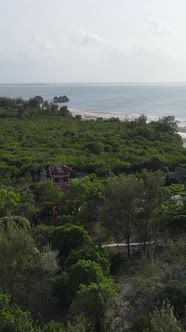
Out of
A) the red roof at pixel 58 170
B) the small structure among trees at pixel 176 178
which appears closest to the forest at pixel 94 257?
the red roof at pixel 58 170

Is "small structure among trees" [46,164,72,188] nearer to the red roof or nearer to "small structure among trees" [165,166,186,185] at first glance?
the red roof

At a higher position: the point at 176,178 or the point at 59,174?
the point at 59,174

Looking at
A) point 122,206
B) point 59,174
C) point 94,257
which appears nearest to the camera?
point 94,257

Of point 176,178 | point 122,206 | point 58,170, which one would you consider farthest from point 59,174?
point 122,206

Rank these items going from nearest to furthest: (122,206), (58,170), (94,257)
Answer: (94,257), (122,206), (58,170)

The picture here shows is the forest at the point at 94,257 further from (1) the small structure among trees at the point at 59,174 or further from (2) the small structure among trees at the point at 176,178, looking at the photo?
(2) the small structure among trees at the point at 176,178

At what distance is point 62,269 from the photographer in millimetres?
16203

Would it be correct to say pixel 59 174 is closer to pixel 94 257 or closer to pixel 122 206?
pixel 122 206

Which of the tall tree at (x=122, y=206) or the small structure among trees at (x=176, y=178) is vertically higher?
the tall tree at (x=122, y=206)

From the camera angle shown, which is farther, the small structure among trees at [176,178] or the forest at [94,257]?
the small structure among trees at [176,178]

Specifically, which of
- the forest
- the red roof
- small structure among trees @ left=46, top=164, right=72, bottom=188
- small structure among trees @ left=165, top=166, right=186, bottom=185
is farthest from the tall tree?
small structure among trees @ left=165, top=166, right=186, bottom=185

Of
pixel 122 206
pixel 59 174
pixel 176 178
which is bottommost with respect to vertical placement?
pixel 176 178

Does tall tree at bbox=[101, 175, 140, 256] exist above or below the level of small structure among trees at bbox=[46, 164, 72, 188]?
above

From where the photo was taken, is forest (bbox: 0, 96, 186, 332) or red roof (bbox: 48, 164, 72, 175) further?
red roof (bbox: 48, 164, 72, 175)
